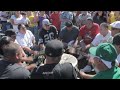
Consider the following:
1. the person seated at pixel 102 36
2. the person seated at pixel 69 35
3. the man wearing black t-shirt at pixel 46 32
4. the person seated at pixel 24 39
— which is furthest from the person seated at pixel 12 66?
the man wearing black t-shirt at pixel 46 32

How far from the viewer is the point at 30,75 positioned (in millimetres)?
2814

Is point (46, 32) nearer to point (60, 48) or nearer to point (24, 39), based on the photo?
point (24, 39)

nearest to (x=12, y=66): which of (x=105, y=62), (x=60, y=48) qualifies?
(x=60, y=48)

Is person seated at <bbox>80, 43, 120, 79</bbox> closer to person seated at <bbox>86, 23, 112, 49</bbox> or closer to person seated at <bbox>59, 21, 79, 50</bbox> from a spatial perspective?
person seated at <bbox>86, 23, 112, 49</bbox>

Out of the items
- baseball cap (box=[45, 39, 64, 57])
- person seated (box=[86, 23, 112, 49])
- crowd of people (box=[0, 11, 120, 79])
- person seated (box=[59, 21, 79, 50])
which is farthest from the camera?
person seated (box=[59, 21, 79, 50])

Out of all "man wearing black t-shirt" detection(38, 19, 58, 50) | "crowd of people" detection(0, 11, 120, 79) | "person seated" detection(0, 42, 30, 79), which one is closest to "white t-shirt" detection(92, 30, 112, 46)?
"crowd of people" detection(0, 11, 120, 79)

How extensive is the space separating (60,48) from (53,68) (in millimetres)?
242

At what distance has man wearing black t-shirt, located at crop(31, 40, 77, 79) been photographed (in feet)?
9.07

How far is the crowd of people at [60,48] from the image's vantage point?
2707 mm

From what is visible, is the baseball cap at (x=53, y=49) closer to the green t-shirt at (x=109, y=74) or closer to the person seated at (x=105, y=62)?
the person seated at (x=105, y=62)
